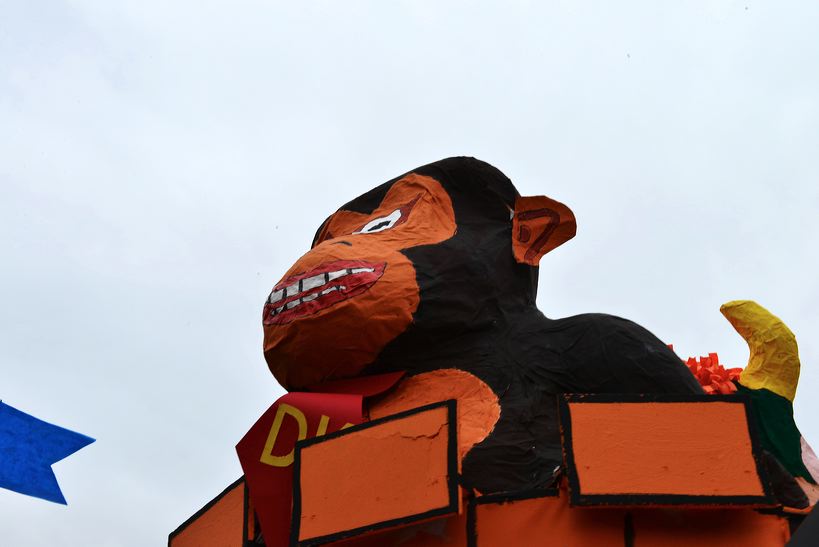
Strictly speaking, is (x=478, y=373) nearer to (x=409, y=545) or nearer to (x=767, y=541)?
(x=409, y=545)

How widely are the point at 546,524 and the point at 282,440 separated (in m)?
1.43

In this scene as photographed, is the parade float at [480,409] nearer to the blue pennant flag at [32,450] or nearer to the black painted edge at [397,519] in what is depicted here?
the black painted edge at [397,519]

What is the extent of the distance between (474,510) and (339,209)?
2370 mm

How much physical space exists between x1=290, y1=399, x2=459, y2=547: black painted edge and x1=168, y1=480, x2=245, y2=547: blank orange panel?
908 mm

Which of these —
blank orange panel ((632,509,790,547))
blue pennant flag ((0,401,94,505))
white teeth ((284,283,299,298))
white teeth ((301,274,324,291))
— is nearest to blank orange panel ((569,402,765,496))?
blank orange panel ((632,509,790,547))

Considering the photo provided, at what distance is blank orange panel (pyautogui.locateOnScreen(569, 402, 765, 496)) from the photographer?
3855 mm

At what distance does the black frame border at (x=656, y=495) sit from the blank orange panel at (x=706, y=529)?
148mm

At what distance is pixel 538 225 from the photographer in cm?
562

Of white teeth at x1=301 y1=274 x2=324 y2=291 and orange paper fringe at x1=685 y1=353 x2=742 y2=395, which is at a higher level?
white teeth at x1=301 y1=274 x2=324 y2=291

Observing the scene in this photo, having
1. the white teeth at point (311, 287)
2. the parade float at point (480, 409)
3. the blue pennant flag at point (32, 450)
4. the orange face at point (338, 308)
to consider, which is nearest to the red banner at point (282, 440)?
the parade float at point (480, 409)

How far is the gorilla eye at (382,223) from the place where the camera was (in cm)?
560

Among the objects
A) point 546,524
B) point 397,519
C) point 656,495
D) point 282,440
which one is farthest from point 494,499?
point 282,440

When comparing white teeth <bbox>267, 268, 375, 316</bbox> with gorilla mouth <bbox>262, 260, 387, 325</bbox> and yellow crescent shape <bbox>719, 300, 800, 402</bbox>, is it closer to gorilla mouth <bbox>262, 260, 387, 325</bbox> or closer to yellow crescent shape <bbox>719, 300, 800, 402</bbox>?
gorilla mouth <bbox>262, 260, 387, 325</bbox>

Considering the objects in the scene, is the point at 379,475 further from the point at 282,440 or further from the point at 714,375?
the point at 714,375
